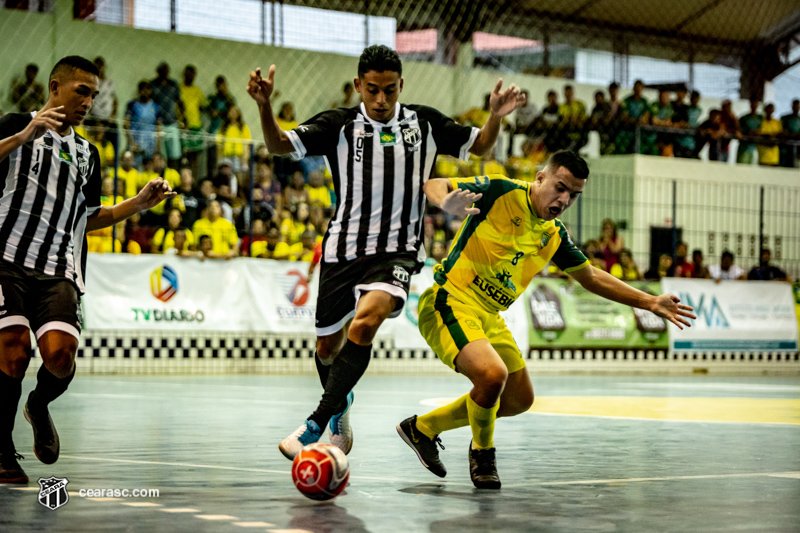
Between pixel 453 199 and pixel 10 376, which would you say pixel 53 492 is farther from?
pixel 453 199

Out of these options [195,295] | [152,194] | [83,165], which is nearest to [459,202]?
[152,194]

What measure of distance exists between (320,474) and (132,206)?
2254mm

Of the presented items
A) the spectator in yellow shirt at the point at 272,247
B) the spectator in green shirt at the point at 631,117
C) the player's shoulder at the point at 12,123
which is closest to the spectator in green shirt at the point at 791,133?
the spectator in green shirt at the point at 631,117

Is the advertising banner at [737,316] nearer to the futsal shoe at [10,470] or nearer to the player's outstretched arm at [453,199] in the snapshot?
the player's outstretched arm at [453,199]

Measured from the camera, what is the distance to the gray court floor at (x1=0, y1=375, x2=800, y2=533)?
13.1ft

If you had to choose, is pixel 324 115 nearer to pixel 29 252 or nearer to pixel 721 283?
pixel 29 252

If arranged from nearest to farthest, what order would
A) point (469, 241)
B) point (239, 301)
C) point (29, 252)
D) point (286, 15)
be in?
point (29, 252) → point (469, 241) → point (239, 301) → point (286, 15)

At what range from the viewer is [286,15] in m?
19.5

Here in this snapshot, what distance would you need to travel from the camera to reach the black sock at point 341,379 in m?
5.20

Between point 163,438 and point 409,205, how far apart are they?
2.63 metres

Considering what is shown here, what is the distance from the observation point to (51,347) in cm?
519

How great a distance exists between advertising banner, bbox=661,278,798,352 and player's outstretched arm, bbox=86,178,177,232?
14.8 meters

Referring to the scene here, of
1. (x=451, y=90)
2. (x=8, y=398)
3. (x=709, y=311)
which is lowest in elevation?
(x=709, y=311)

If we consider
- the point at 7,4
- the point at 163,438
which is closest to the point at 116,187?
the point at 7,4
